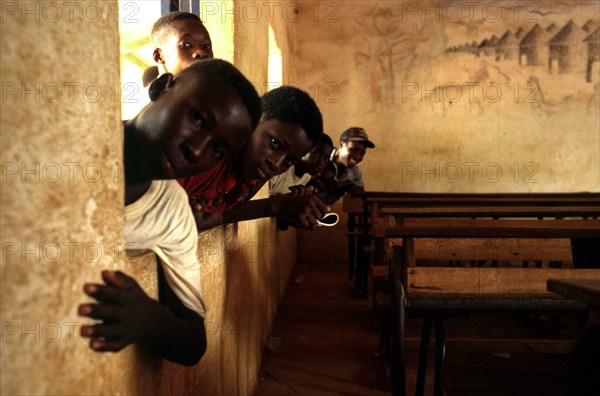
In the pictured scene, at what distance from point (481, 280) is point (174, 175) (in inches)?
64.6

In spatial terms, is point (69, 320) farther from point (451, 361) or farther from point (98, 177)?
point (451, 361)

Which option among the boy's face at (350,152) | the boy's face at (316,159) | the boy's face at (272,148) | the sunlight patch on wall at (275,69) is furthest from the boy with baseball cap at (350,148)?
the boy's face at (272,148)

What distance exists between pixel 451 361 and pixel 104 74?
320 centimetres

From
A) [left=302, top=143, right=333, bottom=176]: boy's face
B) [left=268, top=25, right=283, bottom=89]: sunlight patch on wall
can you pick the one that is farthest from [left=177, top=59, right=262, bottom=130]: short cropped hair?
[left=268, top=25, right=283, bottom=89]: sunlight patch on wall

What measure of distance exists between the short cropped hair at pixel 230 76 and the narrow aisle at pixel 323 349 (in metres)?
2.29

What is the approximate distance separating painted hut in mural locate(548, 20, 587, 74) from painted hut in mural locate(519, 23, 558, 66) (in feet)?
0.27

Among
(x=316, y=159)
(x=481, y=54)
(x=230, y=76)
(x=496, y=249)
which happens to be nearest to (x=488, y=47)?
(x=481, y=54)

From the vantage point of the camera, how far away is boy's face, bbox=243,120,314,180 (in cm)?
185

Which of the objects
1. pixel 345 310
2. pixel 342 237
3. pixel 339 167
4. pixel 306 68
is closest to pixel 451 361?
pixel 345 310

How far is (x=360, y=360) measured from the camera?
3518 millimetres

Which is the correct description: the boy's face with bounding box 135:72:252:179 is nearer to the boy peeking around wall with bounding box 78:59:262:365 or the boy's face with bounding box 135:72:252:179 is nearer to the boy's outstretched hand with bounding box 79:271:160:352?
the boy peeking around wall with bounding box 78:59:262:365

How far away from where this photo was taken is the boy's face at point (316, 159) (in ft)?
11.4

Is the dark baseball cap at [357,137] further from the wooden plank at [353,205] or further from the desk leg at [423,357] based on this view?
the desk leg at [423,357]

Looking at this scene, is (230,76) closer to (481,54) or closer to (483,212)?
(483,212)
